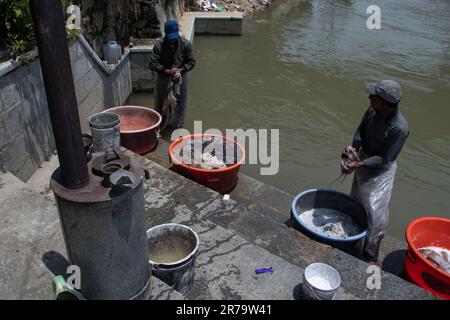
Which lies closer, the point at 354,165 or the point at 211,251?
the point at 211,251

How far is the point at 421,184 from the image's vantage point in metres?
7.38

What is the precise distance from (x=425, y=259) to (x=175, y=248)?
2.65 metres

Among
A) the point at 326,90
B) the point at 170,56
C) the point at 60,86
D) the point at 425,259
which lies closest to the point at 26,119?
the point at 170,56

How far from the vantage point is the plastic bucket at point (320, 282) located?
3.17 meters

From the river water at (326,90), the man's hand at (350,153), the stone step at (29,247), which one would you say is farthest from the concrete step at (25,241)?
the river water at (326,90)

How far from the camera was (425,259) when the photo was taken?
4.07 m

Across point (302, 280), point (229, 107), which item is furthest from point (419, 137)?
point (302, 280)

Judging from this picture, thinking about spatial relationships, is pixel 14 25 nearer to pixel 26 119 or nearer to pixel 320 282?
pixel 26 119

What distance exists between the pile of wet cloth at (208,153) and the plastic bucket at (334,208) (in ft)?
4.45

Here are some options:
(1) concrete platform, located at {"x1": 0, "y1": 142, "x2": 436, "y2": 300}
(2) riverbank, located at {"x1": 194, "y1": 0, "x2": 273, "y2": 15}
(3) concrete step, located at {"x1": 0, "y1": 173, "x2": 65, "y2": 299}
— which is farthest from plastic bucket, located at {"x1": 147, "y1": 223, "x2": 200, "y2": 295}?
(2) riverbank, located at {"x1": 194, "y1": 0, "x2": 273, "y2": 15}

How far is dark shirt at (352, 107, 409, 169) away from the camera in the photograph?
420cm

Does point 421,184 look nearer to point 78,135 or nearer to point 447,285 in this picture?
point 447,285
